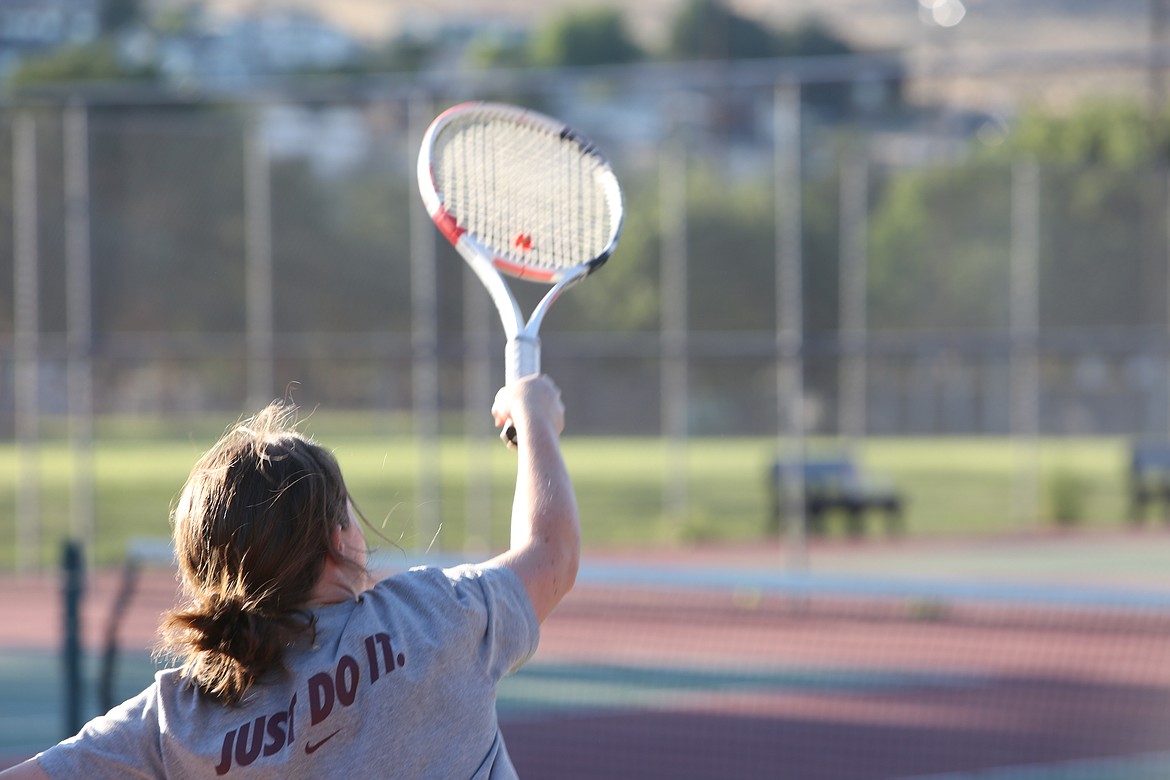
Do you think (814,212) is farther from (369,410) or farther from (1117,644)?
(1117,644)

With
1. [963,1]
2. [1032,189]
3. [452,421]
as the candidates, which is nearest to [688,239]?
[1032,189]

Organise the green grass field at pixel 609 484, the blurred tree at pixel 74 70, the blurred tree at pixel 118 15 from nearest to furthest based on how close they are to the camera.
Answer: the green grass field at pixel 609 484 < the blurred tree at pixel 74 70 < the blurred tree at pixel 118 15

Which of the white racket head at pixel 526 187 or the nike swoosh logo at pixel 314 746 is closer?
the nike swoosh logo at pixel 314 746

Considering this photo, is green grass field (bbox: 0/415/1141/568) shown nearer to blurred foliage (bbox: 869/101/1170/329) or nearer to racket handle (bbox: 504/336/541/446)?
blurred foliage (bbox: 869/101/1170/329)

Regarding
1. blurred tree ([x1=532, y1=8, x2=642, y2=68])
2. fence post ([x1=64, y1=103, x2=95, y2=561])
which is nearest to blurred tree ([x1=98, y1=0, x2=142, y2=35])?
blurred tree ([x1=532, y1=8, x2=642, y2=68])

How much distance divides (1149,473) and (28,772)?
14854 mm

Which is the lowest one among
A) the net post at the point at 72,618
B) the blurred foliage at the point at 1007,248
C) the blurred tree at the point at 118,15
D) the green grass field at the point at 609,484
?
the green grass field at the point at 609,484

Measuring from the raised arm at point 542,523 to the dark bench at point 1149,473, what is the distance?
47.1 feet

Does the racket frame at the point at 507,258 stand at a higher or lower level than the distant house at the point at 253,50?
lower

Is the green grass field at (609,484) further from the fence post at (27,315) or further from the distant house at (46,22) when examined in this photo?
the distant house at (46,22)

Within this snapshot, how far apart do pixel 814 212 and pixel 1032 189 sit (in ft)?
9.32

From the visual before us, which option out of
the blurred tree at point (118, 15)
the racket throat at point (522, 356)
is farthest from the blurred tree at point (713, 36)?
the racket throat at point (522, 356)

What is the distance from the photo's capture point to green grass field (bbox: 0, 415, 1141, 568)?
13750 mm

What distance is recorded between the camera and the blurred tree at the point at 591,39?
4550 cm
